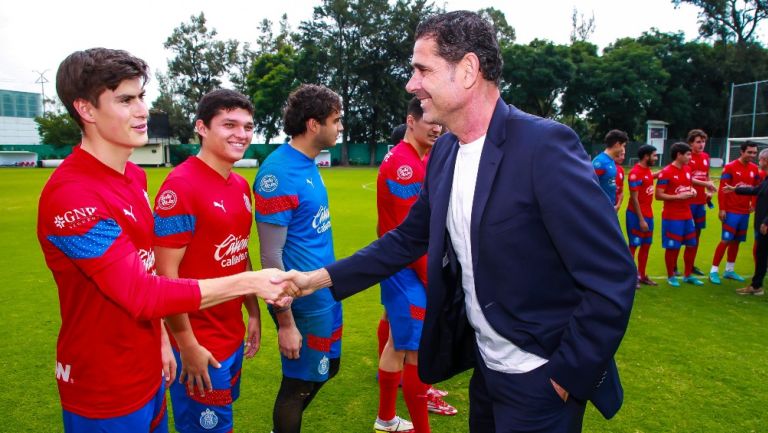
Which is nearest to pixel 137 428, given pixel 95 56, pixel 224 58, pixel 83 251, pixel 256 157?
pixel 83 251

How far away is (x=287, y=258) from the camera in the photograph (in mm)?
3461

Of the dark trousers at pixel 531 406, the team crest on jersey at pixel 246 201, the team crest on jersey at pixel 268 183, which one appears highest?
the team crest on jersey at pixel 268 183

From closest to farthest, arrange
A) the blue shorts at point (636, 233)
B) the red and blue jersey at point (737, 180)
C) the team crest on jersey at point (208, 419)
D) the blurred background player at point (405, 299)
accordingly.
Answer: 1. the team crest on jersey at point (208, 419)
2. the blurred background player at point (405, 299)
3. the blue shorts at point (636, 233)
4. the red and blue jersey at point (737, 180)

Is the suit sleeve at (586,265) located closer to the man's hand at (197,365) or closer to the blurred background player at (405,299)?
the man's hand at (197,365)

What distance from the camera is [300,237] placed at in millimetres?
3434

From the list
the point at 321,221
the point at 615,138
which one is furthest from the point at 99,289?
the point at 615,138

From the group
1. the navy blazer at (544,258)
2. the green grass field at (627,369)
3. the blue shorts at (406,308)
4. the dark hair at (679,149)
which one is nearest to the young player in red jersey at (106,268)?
the navy blazer at (544,258)

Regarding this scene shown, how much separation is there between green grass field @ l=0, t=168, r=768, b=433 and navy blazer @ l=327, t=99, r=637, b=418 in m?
2.35

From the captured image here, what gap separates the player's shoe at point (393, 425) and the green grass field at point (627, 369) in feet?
0.34

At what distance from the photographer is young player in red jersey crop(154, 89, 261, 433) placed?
2.82m

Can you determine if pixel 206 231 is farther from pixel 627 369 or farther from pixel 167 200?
pixel 627 369

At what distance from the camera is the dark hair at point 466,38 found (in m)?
2.20

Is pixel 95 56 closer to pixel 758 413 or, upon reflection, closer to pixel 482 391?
pixel 482 391

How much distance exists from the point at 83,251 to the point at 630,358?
527cm
